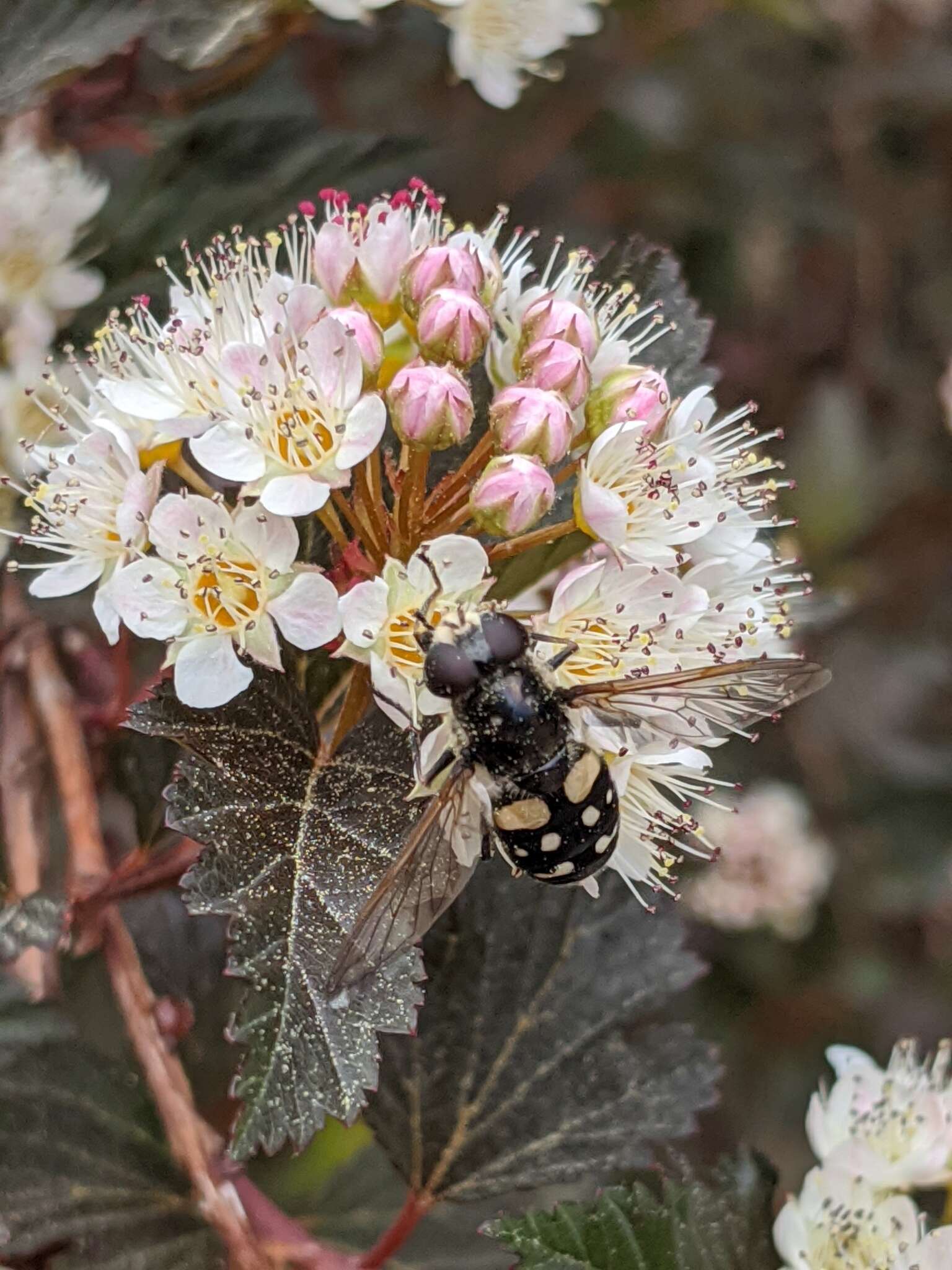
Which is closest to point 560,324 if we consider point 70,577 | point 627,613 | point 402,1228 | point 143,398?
point 627,613

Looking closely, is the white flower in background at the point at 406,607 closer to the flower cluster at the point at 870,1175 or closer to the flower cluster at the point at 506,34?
the flower cluster at the point at 870,1175

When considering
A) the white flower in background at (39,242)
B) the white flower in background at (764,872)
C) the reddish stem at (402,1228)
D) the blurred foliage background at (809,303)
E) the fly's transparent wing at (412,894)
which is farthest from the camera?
the blurred foliage background at (809,303)

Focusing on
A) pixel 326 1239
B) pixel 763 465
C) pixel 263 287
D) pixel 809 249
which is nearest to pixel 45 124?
pixel 263 287

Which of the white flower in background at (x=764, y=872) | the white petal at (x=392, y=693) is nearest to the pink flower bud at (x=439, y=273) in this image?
the white petal at (x=392, y=693)

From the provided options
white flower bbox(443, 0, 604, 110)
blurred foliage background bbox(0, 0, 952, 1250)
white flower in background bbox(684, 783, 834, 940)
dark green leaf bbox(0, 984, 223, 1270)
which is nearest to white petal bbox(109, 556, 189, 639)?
dark green leaf bbox(0, 984, 223, 1270)

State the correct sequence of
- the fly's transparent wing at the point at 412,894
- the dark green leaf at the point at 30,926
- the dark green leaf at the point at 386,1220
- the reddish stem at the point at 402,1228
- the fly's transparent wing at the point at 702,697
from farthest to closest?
1. the dark green leaf at the point at 386,1220
2. the reddish stem at the point at 402,1228
3. the dark green leaf at the point at 30,926
4. the fly's transparent wing at the point at 702,697
5. the fly's transparent wing at the point at 412,894

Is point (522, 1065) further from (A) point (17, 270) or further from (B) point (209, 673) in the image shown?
(A) point (17, 270)
